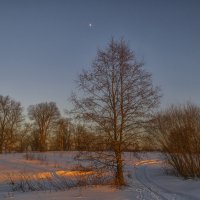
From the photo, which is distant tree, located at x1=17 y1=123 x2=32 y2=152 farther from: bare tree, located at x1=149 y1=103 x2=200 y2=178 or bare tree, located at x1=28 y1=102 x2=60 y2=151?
→ bare tree, located at x1=149 y1=103 x2=200 y2=178

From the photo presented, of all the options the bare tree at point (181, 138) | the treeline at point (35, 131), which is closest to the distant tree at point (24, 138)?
the treeline at point (35, 131)

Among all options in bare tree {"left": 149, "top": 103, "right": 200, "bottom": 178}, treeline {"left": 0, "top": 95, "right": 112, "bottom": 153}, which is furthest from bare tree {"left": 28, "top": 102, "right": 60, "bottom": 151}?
bare tree {"left": 149, "top": 103, "right": 200, "bottom": 178}

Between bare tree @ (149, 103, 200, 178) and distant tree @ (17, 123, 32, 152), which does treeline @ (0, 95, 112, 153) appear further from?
bare tree @ (149, 103, 200, 178)

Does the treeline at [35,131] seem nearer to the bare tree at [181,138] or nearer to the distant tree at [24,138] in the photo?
the distant tree at [24,138]

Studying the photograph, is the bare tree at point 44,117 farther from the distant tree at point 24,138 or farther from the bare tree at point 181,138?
the bare tree at point 181,138

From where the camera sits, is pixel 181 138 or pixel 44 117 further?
pixel 44 117

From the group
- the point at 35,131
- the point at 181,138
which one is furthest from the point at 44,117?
the point at 181,138

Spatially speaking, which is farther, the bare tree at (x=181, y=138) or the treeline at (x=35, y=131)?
the treeline at (x=35, y=131)

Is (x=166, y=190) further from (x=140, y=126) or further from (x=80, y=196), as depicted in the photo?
(x=80, y=196)

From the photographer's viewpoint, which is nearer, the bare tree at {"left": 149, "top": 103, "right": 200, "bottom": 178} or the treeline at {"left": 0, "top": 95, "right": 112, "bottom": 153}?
the bare tree at {"left": 149, "top": 103, "right": 200, "bottom": 178}

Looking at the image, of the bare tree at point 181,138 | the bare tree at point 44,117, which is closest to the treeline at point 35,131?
the bare tree at point 44,117

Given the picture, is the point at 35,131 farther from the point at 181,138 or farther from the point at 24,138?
the point at 181,138

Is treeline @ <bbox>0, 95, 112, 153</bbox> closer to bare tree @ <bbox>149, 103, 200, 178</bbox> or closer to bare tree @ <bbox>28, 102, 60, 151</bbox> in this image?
bare tree @ <bbox>28, 102, 60, 151</bbox>

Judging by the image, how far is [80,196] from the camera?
14.1m
